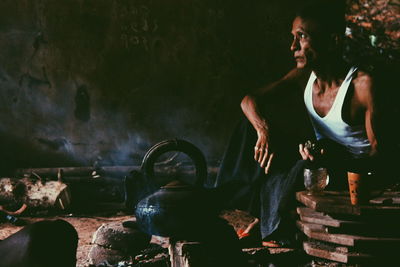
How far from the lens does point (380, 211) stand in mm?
2918

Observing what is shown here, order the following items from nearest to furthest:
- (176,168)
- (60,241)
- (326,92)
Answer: (60,241) < (326,92) < (176,168)

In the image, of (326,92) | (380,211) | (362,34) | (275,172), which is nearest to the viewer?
(380,211)

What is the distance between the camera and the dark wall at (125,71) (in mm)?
Result: 6297

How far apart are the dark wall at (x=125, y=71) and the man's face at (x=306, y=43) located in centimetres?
258

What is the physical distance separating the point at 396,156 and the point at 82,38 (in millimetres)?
4406

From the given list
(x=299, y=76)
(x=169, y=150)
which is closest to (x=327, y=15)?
(x=299, y=76)

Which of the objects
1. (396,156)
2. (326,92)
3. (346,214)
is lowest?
(346,214)

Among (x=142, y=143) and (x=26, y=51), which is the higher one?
(x=26, y=51)

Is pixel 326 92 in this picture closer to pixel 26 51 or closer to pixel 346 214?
pixel 346 214

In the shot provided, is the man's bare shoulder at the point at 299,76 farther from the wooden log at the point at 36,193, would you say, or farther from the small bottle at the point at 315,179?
the wooden log at the point at 36,193

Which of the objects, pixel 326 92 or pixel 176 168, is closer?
pixel 326 92

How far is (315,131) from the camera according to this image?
4.39m

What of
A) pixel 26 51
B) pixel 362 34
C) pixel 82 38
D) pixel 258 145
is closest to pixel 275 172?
pixel 258 145

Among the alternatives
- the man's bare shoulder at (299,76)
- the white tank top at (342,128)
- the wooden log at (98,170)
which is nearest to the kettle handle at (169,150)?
the white tank top at (342,128)
